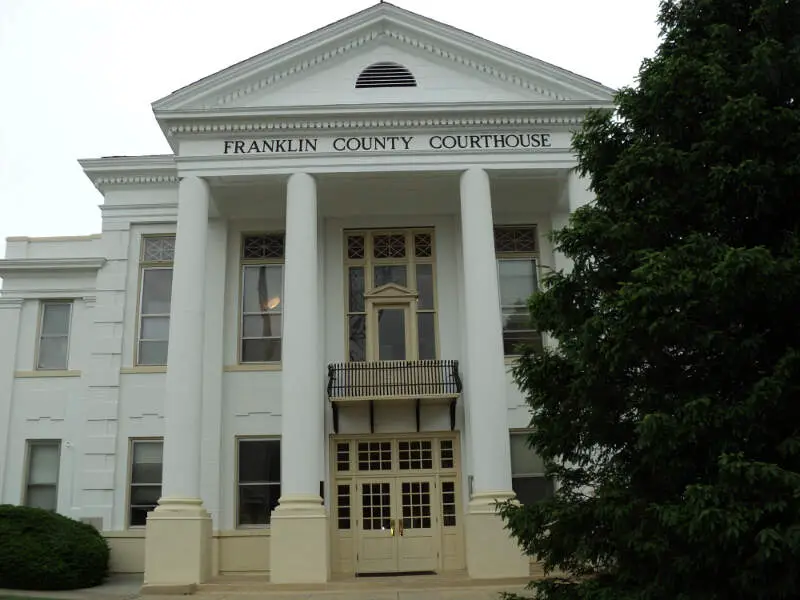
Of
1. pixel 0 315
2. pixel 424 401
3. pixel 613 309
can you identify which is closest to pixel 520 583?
pixel 424 401

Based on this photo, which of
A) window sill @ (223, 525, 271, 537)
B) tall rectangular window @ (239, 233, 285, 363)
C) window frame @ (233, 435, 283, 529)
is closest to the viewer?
window sill @ (223, 525, 271, 537)

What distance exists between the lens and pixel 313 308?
18094mm

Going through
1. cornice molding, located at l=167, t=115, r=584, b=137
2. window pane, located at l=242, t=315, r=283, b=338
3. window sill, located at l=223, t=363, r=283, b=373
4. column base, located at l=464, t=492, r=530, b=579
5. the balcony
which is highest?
cornice molding, located at l=167, t=115, r=584, b=137

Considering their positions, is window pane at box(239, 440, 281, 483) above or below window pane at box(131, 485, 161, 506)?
above

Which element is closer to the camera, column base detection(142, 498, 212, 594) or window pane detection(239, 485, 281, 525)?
column base detection(142, 498, 212, 594)

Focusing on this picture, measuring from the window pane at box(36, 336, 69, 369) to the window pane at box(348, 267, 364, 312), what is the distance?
24.5 ft

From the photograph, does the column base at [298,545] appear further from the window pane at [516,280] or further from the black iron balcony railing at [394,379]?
the window pane at [516,280]

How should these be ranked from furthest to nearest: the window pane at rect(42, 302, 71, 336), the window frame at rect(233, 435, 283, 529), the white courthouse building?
the window pane at rect(42, 302, 71, 336), the window frame at rect(233, 435, 283, 529), the white courthouse building

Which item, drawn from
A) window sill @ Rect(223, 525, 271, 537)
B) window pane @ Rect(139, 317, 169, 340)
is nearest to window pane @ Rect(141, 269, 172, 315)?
window pane @ Rect(139, 317, 169, 340)

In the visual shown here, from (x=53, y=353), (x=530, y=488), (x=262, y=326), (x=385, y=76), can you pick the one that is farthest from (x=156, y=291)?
(x=530, y=488)

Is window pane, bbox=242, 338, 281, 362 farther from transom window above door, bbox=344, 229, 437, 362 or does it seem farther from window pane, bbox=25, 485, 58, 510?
window pane, bbox=25, 485, 58, 510

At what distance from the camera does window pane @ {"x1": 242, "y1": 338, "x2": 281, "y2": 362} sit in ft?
67.6

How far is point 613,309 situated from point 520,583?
8771 millimetres

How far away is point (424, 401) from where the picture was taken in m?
19.8
